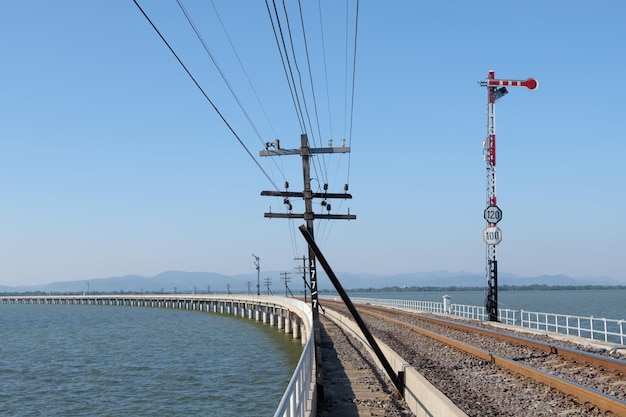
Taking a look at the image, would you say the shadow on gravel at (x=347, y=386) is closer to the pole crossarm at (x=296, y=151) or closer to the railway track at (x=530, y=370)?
the railway track at (x=530, y=370)

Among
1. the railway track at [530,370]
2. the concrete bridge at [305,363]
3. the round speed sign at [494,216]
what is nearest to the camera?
the concrete bridge at [305,363]

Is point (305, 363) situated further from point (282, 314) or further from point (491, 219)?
point (282, 314)

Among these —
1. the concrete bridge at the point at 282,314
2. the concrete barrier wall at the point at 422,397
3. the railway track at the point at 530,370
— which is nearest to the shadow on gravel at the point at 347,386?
the concrete barrier wall at the point at 422,397

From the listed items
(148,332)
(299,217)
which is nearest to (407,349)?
(299,217)

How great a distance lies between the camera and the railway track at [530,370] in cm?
1283

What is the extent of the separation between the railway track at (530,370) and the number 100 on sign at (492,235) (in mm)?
10605

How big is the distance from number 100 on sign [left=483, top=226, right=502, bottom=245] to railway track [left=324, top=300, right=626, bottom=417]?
10.6m

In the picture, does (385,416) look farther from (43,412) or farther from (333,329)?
(333,329)

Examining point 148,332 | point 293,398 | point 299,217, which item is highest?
point 299,217

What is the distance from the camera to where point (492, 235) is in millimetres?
37719

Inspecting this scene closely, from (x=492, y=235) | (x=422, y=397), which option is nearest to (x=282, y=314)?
(x=492, y=235)

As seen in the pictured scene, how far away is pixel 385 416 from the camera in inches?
553

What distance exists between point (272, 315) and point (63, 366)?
40.3 m

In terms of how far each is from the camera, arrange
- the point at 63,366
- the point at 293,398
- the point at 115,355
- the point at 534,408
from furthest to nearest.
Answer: the point at 115,355 → the point at 63,366 → the point at 534,408 → the point at 293,398
